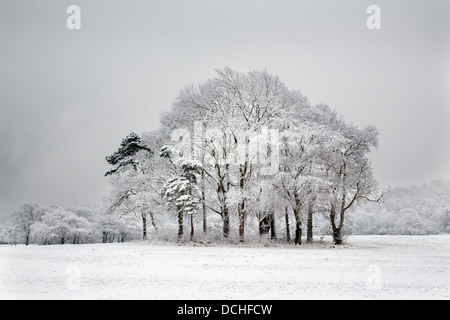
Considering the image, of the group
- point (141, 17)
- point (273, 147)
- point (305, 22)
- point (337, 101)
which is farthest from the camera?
point (141, 17)

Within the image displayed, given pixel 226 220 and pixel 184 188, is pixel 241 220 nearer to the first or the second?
pixel 226 220

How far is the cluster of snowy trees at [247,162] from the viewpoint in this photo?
27109 mm

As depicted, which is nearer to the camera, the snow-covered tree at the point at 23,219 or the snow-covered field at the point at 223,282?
the snow-covered field at the point at 223,282

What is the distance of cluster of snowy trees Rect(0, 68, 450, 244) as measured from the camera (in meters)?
27.1

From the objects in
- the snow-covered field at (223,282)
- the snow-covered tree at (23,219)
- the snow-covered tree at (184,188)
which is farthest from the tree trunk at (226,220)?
the snow-covered tree at (23,219)

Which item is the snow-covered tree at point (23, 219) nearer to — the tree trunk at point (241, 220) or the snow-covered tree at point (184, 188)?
the snow-covered tree at point (184, 188)

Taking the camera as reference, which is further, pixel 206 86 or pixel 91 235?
pixel 91 235

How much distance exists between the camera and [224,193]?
2936 cm

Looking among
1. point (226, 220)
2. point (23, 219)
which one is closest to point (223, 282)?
point (226, 220)

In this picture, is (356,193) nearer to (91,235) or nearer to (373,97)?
(373,97)

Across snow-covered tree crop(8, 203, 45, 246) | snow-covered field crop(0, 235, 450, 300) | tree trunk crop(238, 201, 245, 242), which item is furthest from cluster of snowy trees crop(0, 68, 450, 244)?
snow-covered tree crop(8, 203, 45, 246)

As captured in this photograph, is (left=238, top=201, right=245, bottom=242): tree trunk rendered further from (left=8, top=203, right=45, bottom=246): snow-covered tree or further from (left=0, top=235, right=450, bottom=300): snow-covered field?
(left=8, top=203, right=45, bottom=246): snow-covered tree
